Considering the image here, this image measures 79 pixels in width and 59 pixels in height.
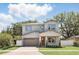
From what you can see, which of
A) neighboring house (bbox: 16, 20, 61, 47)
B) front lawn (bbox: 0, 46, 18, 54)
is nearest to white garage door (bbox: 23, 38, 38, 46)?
neighboring house (bbox: 16, 20, 61, 47)

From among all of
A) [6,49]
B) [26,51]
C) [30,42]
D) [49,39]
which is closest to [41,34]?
[49,39]

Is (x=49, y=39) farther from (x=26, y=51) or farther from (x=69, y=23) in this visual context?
(x=26, y=51)

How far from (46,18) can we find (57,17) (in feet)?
1.80

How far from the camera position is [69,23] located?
1545 cm

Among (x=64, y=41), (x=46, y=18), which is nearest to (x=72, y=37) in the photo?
(x=64, y=41)

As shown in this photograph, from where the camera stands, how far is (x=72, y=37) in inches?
612

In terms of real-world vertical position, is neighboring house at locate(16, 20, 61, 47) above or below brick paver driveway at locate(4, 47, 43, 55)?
above

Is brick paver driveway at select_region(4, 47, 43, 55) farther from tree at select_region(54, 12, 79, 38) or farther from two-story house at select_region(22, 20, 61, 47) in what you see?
tree at select_region(54, 12, 79, 38)

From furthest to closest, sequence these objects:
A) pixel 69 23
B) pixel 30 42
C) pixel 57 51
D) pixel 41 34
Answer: pixel 41 34 → pixel 30 42 → pixel 69 23 → pixel 57 51

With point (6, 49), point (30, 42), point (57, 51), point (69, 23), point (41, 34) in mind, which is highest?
point (69, 23)

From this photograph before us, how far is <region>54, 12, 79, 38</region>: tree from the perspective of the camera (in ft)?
50.4

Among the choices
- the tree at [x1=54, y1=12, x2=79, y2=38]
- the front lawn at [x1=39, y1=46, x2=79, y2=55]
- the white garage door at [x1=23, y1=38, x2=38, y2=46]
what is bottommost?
the front lawn at [x1=39, y1=46, x2=79, y2=55]

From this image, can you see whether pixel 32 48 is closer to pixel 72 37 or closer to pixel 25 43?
pixel 25 43

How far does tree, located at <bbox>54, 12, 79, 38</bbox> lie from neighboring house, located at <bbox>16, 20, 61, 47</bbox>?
1.94 feet
